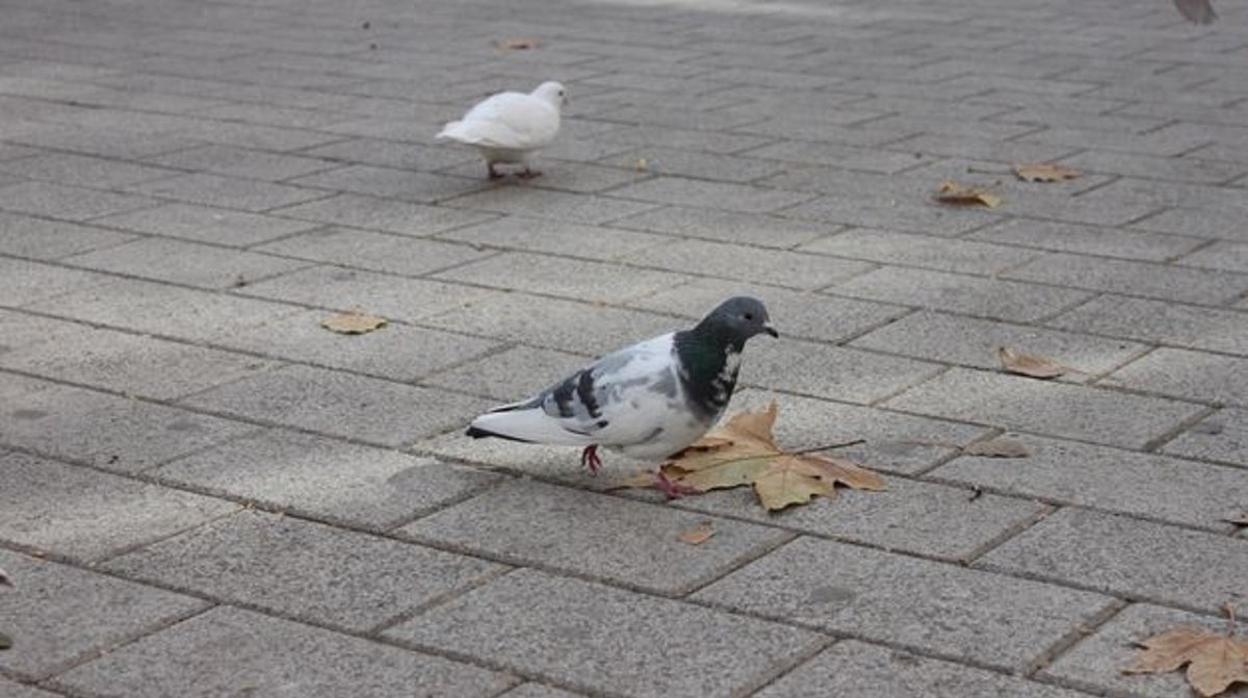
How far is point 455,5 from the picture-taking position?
12.5m

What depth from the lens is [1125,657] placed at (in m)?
3.55

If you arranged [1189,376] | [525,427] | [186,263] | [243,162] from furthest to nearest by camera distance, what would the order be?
[243,162], [186,263], [1189,376], [525,427]

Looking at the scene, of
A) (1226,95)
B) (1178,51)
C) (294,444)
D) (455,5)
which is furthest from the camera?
(455,5)

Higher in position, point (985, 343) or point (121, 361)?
point (121, 361)

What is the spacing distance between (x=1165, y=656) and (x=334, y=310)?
10.0 ft

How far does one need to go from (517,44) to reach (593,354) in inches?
228

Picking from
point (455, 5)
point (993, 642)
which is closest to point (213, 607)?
point (993, 642)

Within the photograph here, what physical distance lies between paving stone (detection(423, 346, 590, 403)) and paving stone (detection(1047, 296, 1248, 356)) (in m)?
1.47

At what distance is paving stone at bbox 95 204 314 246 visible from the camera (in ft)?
22.4

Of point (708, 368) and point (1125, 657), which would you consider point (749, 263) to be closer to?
point (708, 368)

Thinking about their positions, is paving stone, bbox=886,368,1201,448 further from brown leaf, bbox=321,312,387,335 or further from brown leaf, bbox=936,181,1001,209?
brown leaf, bbox=936,181,1001,209

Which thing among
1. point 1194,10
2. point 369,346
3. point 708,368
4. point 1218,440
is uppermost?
point 1194,10

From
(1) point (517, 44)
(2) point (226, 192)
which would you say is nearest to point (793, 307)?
(2) point (226, 192)

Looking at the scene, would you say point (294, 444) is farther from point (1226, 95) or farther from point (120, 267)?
point (1226, 95)
